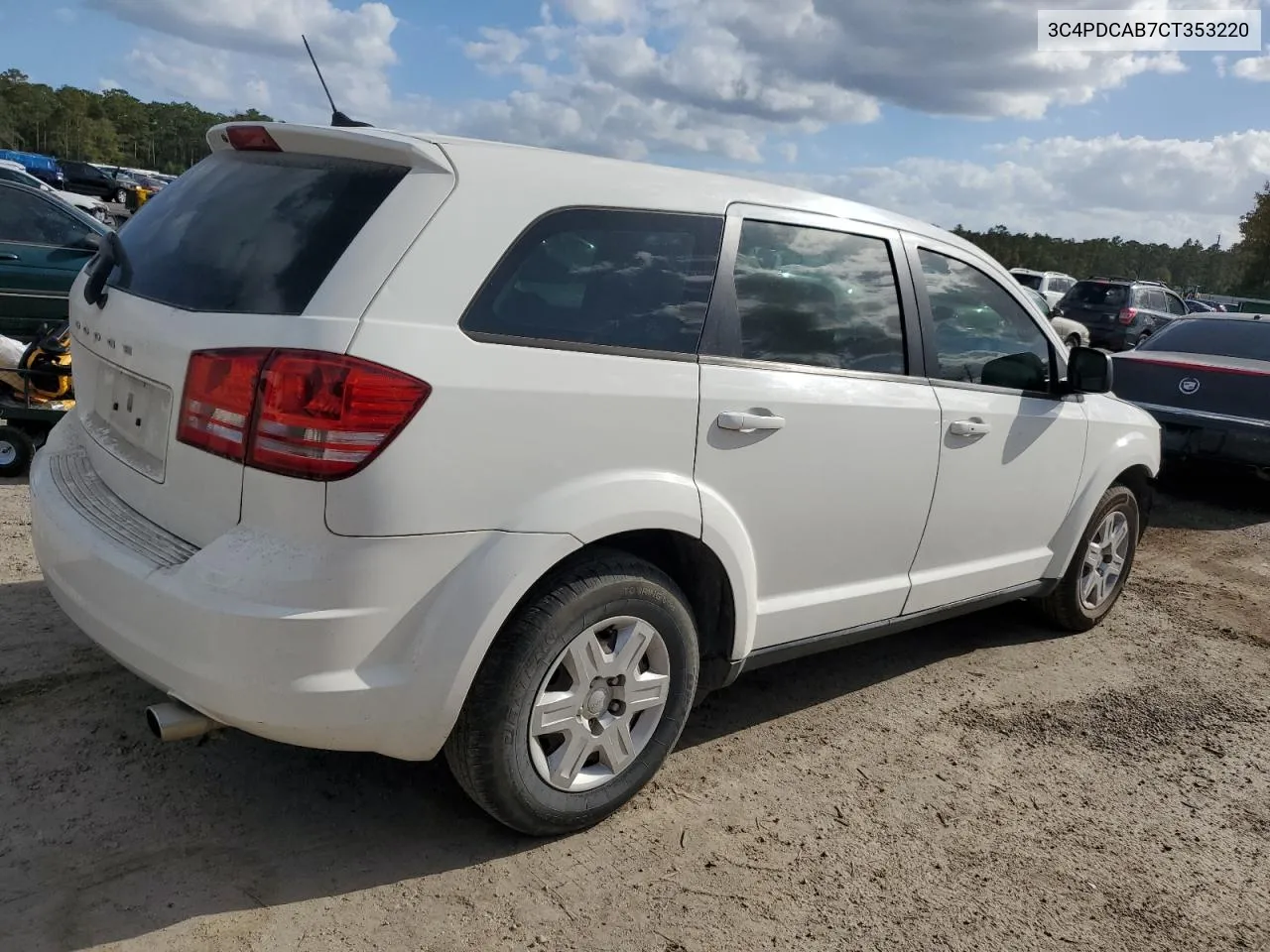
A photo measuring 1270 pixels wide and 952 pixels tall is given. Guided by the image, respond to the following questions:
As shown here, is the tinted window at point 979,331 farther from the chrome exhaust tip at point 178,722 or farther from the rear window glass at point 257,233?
the chrome exhaust tip at point 178,722

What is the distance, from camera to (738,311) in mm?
3293

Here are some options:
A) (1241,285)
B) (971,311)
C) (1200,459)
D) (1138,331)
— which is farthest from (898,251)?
(1241,285)

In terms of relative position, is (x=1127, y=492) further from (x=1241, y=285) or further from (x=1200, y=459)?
(x=1241, y=285)

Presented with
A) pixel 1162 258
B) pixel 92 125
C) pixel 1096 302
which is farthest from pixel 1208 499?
pixel 92 125

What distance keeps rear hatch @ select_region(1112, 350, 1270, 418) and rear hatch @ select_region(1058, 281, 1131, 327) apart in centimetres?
1260

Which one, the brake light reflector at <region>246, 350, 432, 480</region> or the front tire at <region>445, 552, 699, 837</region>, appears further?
the front tire at <region>445, 552, 699, 837</region>

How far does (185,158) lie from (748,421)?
133127 mm

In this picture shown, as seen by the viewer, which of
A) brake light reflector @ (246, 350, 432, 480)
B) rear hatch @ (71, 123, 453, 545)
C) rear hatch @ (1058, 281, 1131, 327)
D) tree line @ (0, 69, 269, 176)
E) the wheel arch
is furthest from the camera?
tree line @ (0, 69, 269, 176)

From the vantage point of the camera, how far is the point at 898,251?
393cm

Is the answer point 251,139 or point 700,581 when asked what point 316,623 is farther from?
point 251,139

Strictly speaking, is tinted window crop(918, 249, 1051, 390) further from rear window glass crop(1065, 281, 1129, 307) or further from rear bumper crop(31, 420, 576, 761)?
rear window glass crop(1065, 281, 1129, 307)

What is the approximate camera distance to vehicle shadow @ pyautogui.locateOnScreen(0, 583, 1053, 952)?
2643 mm

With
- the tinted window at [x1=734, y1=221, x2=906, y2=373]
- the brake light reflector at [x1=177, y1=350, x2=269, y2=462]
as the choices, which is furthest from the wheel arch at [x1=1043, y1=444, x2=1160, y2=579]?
the brake light reflector at [x1=177, y1=350, x2=269, y2=462]

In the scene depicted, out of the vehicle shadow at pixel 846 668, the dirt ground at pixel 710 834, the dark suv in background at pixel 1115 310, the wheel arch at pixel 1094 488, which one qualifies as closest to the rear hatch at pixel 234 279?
the dirt ground at pixel 710 834
